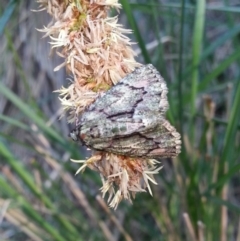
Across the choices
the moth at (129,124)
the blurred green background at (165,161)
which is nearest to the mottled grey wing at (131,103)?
the moth at (129,124)

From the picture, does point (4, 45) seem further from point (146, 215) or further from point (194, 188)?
point (194, 188)

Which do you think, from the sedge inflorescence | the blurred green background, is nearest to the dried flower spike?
the sedge inflorescence

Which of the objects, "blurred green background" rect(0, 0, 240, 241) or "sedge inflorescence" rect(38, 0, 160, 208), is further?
"blurred green background" rect(0, 0, 240, 241)

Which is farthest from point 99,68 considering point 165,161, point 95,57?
point 165,161

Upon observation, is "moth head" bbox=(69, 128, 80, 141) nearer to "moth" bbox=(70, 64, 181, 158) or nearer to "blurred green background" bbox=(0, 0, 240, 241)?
"moth" bbox=(70, 64, 181, 158)

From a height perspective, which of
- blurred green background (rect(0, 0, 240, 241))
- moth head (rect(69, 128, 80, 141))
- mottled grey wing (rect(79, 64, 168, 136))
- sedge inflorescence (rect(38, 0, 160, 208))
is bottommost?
blurred green background (rect(0, 0, 240, 241))

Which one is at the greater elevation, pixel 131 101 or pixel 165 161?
pixel 131 101

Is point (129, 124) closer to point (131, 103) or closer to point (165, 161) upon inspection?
point (131, 103)

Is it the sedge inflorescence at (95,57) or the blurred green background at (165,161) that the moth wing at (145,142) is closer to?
the sedge inflorescence at (95,57)
